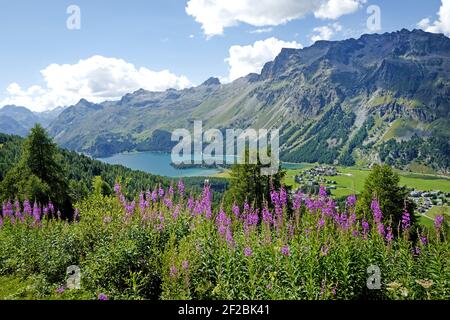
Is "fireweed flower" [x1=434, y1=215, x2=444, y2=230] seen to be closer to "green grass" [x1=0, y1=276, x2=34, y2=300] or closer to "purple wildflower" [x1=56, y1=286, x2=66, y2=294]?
"purple wildflower" [x1=56, y1=286, x2=66, y2=294]

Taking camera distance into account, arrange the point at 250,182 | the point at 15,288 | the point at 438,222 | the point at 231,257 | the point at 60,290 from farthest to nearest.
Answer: the point at 250,182 → the point at 15,288 → the point at 60,290 → the point at 438,222 → the point at 231,257

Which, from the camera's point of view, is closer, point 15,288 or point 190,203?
point 15,288

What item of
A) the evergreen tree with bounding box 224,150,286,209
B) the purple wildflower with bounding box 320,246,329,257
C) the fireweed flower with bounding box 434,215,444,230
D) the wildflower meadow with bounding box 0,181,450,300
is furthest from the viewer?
the evergreen tree with bounding box 224,150,286,209

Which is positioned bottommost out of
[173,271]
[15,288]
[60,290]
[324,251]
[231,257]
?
[15,288]

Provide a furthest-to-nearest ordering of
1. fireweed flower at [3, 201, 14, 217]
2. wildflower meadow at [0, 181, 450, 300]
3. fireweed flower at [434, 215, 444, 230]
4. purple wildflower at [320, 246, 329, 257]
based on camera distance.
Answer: fireweed flower at [3, 201, 14, 217] < fireweed flower at [434, 215, 444, 230] < purple wildflower at [320, 246, 329, 257] < wildflower meadow at [0, 181, 450, 300]

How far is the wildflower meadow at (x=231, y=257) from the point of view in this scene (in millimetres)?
8344

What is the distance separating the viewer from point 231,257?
9016 millimetres

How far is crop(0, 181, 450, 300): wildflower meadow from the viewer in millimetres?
8344

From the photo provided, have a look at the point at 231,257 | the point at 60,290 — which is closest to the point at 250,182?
the point at 60,290

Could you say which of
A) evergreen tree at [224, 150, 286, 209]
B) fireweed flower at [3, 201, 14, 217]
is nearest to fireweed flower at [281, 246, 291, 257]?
fireweed flower at [3, 201, 14, 217]

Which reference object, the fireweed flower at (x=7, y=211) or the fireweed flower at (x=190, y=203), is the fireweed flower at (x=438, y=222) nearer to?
the fireweed flower at (x=190, y=203)

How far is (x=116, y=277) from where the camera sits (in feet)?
31.9

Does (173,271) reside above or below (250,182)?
below

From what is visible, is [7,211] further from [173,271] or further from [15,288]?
[173,271]
